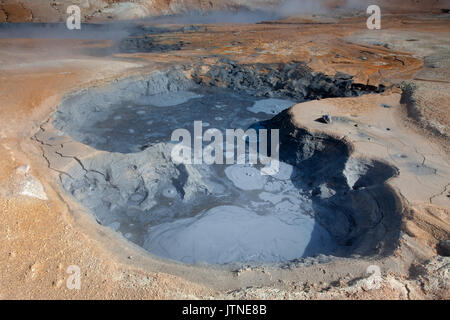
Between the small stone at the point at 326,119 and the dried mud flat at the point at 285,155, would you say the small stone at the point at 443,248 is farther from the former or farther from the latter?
the small stone at the point at 326,119

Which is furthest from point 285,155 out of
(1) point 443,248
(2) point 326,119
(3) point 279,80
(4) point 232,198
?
(3) point 279,80

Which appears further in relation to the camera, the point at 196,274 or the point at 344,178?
the point at 344,178

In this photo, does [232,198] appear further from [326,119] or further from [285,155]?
[326,119]

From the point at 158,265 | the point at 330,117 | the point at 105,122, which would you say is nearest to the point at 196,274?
the point at 158,265

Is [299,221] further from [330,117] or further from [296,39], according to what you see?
[296,39]

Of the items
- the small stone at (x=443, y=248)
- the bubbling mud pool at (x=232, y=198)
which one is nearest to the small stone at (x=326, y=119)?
the bubbling mud pool at (x=232, y=198)
